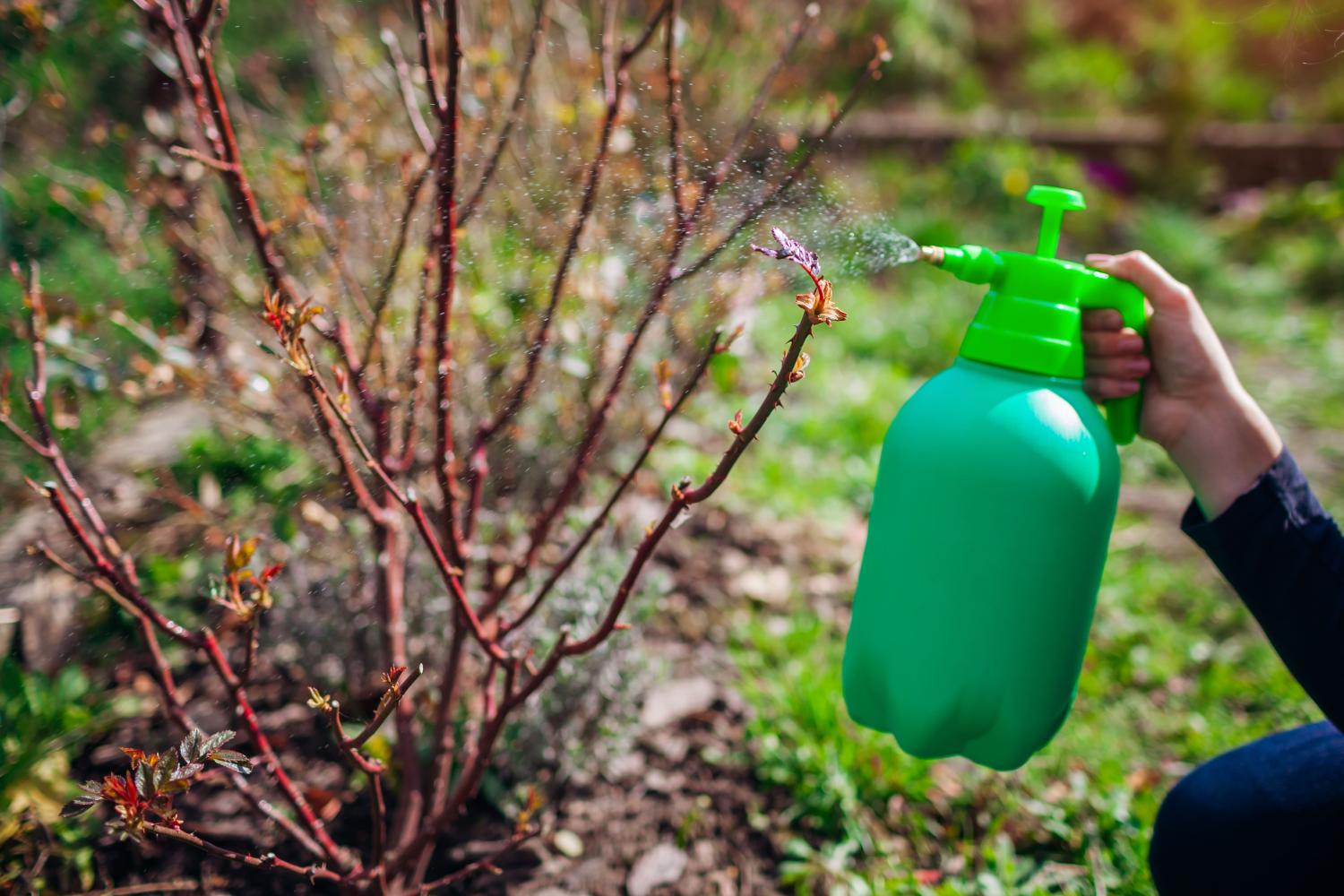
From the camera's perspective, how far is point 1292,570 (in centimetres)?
121

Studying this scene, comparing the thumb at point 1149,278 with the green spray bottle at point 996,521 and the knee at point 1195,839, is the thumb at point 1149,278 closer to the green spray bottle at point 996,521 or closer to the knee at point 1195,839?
the green spray bottle at point 996,521

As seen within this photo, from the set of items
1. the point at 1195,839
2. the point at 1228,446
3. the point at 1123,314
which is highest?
the point at 1123,314

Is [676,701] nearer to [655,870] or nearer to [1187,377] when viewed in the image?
[655,870]

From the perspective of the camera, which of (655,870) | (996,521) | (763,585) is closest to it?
(996,521)

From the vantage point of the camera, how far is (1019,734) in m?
1.15

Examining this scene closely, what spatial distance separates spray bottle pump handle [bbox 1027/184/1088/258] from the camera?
3.64 ft

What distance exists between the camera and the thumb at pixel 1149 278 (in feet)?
4.02

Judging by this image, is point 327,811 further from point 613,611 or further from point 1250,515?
point 1250,515

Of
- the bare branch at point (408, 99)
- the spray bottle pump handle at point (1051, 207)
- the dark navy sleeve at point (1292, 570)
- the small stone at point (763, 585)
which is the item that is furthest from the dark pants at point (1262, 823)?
the bare branch at point (408, 99)

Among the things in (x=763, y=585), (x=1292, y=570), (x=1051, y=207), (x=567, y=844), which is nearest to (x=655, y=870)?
(x=567, y=844)

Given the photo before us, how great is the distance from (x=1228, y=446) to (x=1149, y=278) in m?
0.27

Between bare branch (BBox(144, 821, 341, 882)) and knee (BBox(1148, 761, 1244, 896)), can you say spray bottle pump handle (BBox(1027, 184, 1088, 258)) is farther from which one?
bare branch (BBox(144, 821, 341, 882))

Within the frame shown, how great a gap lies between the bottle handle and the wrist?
0.07 metres

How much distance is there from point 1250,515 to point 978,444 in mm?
486
